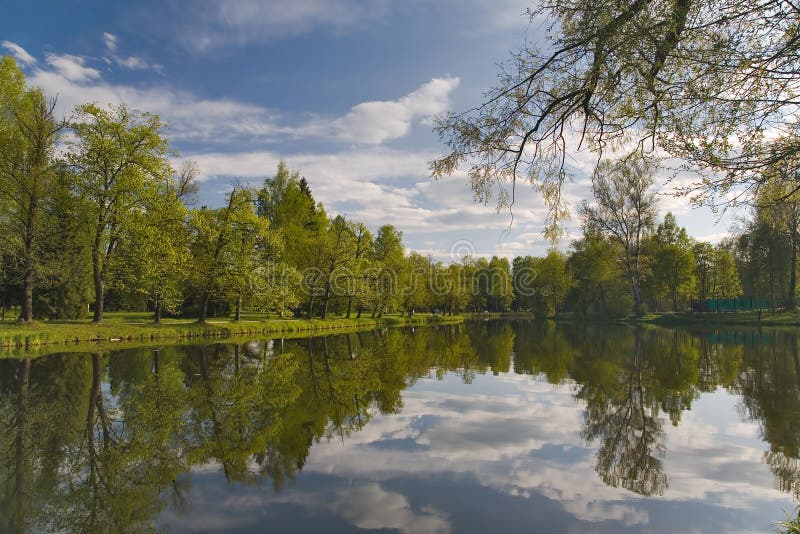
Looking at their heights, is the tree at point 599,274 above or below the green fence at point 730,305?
above

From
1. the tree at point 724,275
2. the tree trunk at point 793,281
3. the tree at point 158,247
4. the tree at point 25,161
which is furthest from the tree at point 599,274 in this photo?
the tree at point 25,161

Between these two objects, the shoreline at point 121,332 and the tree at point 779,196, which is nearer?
the tree at point 779,196

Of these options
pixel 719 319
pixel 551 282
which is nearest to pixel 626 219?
pixel 719 319

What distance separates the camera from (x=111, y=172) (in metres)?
25.8

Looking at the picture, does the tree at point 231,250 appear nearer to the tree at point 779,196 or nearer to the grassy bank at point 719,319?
the tree at point 779,196

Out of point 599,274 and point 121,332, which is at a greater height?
point 599,274

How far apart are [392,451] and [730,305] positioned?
64.8 meters

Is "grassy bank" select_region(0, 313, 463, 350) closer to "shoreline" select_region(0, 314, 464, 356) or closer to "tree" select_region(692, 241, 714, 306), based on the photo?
"shoreline" select_region(0, 314, 464, 356)

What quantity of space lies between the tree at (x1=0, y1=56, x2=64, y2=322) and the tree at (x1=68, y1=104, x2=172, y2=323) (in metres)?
1.27

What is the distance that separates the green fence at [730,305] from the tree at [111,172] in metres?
56.3

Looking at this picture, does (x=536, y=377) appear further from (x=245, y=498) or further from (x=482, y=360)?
(x=245, y=498)

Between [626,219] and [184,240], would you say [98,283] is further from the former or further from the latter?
[626,219]

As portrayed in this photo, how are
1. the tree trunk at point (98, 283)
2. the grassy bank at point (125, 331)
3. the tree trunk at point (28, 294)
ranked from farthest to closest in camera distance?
the tree trunk at point (98, 283) → the tree trunk at point (28, 294) → the grassy bank at point (125, 331)

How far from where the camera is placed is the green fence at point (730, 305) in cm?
5595
